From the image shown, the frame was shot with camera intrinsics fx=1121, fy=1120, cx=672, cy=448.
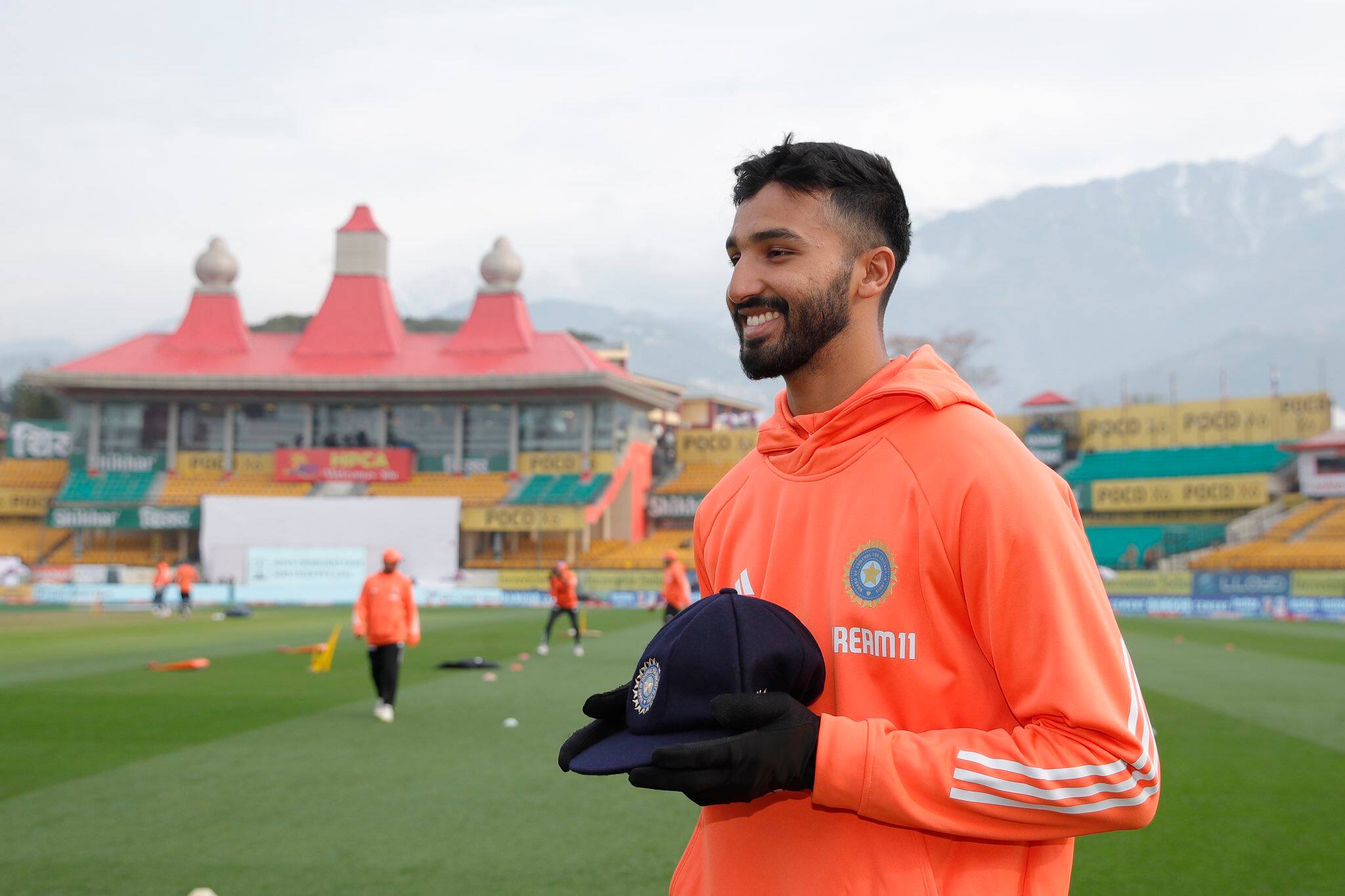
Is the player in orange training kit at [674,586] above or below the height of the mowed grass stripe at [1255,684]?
above

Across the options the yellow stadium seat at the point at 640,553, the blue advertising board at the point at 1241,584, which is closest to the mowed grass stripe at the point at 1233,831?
the blue advertising board at the point at 1241,584

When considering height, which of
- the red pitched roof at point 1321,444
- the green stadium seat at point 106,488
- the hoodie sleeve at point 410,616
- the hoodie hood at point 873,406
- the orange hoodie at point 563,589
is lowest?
the orange hoodie at point 563,589

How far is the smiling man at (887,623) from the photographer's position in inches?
63.1

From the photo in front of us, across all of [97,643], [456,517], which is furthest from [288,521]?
[97,643]

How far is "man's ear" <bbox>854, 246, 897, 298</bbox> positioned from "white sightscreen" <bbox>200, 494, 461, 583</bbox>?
4672 cm

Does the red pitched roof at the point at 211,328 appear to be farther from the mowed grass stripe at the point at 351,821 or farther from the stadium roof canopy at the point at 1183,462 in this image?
the mowed grass stripe at the point at 351,821

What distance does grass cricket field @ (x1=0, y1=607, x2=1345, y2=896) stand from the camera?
657 cm

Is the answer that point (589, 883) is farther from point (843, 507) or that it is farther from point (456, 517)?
point (456, 517)

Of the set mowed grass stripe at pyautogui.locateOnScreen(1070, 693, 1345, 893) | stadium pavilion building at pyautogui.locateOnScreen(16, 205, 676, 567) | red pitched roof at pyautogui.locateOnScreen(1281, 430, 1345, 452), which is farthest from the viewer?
stadium pavilion building at pyautogui.locateOnScreen(16, 205, 676, 567)

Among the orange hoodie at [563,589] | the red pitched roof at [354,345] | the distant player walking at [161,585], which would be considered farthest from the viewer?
the red pitched roof at [354,345]

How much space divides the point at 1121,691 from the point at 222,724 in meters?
12.3

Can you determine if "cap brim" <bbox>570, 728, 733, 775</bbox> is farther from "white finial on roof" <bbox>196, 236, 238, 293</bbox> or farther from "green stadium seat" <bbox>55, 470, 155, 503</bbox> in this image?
"white finial on roof" <bbox>196, 236, 238, 293</bbox>

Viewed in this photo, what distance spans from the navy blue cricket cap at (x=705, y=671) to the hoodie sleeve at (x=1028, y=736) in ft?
0.41

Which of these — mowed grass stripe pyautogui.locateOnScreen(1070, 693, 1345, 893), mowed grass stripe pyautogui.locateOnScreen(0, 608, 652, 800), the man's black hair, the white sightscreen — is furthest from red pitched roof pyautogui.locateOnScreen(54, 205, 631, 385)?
the man's black hair
